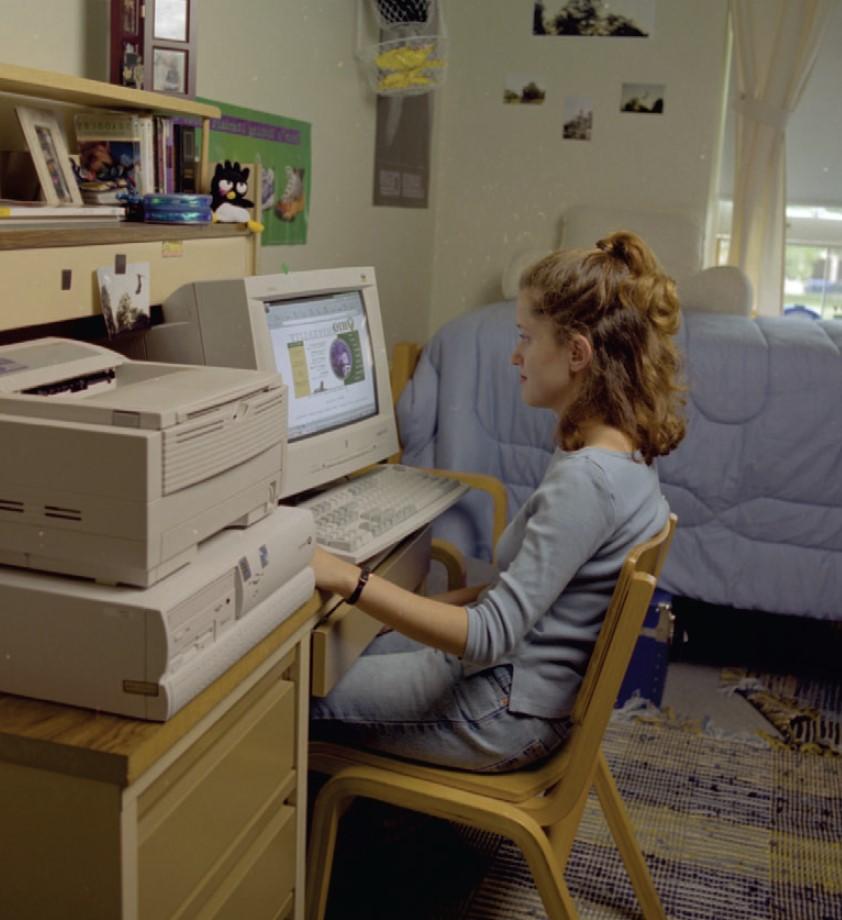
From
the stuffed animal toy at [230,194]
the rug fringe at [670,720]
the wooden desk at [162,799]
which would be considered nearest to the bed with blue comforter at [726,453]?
the rug fringe at [670,720]

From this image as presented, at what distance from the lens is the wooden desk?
1.04 metres

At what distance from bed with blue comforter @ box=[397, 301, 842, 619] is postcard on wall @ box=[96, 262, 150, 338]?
134 centimetres

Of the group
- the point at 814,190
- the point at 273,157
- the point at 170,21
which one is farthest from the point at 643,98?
the point at 170,21

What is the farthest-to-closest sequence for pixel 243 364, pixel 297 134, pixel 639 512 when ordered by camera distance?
1. pixel 297 134
2. pixel 243 364
3. pixel 639 512

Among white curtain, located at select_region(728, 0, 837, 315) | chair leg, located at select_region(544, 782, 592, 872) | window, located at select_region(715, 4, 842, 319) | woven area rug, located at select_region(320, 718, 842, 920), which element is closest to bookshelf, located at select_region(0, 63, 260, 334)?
chair leg, located at select_region(544, 782, 592, 872)

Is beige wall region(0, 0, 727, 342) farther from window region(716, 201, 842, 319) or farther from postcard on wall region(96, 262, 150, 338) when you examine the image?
postcard on wall region(96, 262, 150, 338)

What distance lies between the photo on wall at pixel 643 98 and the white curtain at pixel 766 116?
0.88 ft

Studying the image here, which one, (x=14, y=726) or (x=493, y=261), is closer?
(x=14, y=726)

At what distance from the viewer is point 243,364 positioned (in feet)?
5.46

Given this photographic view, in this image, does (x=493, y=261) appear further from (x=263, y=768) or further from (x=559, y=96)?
(x=263, y=768)

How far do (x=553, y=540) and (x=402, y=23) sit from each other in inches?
81.8

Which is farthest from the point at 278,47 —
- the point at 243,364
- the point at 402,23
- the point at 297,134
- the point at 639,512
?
the point at 639,512

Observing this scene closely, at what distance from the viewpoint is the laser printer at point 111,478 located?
1070 millimetres

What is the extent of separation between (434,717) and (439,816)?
0.13m
